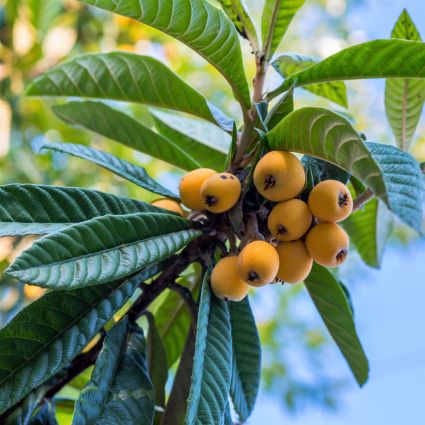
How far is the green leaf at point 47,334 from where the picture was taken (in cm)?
72

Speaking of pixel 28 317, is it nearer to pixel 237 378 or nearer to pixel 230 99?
pixel 237 378

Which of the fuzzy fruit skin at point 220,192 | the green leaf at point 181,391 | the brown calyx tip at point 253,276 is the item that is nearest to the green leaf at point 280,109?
the fuzzy fruit skin at point 220,192

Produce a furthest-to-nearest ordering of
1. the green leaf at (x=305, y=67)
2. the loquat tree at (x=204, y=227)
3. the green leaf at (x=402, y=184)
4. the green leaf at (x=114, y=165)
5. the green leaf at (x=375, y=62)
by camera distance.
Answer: the green leaf at (x=305, y=67) → the green leaf at (x=114, y=165) → the green leaf at (x=375, y=62) → the loquat tree at (x=204, y=227) → the green leaf at (x=402, y=184)

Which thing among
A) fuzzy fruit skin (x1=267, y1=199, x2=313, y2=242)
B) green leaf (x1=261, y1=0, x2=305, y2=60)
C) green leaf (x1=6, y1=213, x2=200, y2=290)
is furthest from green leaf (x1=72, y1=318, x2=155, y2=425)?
green leaf (x1=261, y1=0, x2=305, y2=60)

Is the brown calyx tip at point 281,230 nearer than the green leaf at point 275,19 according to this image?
Yes

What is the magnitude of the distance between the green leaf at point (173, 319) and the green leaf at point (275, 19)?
40 centimetres

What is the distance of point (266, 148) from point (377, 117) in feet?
8.31

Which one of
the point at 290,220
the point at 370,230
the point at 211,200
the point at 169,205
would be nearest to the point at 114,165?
the point at 169,205

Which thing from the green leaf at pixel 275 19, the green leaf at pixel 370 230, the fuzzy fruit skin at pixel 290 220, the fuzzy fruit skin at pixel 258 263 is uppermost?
the green leaf at pixel 275 19

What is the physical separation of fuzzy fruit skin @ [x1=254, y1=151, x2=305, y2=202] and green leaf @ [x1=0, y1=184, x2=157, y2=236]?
0.62ft

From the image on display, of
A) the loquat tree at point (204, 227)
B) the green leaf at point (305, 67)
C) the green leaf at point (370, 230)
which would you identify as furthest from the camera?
the green leaf at point (370, 230)

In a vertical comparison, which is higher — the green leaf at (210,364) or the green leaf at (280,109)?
the green leaf at (280,109)

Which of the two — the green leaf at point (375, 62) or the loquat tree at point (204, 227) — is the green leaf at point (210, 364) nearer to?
the loquat tree at point (204, 227)

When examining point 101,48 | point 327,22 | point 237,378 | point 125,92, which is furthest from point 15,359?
point 327,22
